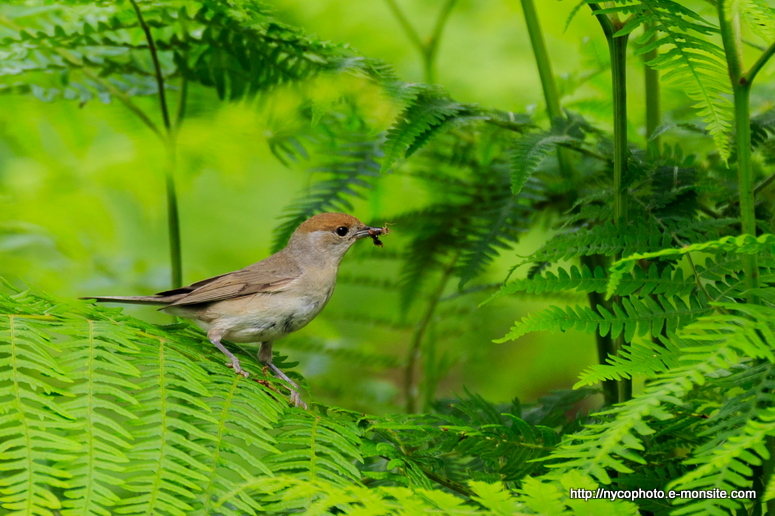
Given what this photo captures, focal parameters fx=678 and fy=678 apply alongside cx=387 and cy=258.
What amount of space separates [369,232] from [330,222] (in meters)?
0.25

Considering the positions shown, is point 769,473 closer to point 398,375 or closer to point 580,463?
point 580,463

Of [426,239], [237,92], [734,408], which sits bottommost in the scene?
[734,408]

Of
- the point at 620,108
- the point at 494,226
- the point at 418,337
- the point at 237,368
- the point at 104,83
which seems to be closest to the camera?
the point at 620,108

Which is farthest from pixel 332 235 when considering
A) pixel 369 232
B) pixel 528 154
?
pixel 528 154

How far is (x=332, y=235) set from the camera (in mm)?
3355

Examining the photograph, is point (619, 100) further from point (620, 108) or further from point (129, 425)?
point (129, 425)

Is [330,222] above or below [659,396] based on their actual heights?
above

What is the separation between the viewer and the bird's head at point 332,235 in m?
3.31

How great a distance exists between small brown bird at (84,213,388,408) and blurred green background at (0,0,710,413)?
45cm

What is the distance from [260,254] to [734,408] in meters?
3.72

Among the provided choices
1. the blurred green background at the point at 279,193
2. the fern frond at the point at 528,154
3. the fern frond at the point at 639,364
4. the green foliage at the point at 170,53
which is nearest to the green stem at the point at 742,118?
the fern frond at the point at 639,364

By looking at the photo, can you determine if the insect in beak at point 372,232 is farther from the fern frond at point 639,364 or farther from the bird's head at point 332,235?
the fern frond at point 639,364

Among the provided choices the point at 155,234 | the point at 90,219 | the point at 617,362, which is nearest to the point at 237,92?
the point at 90,219

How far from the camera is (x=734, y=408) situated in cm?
139
